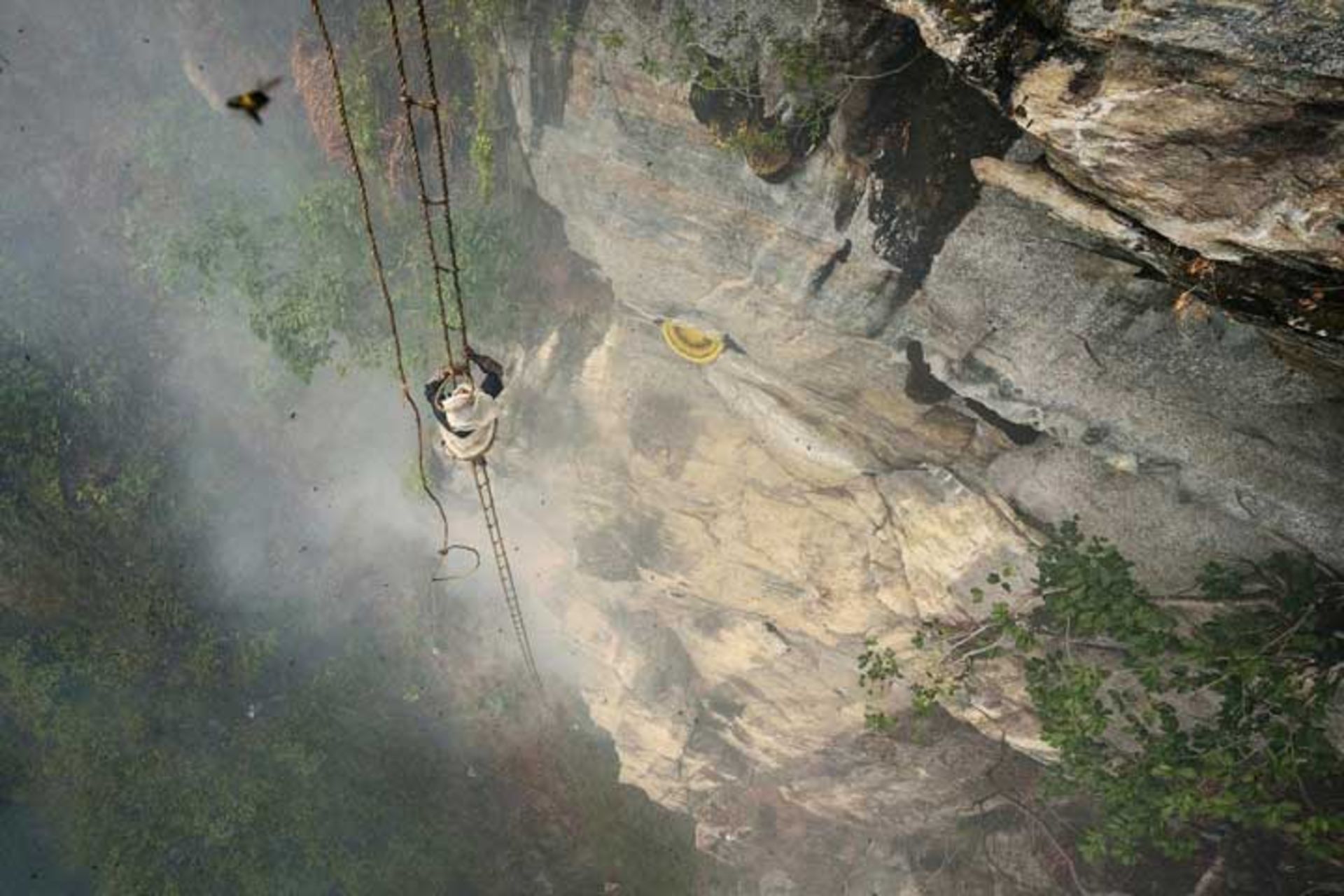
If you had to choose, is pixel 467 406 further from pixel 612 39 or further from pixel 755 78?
pixel 612 39

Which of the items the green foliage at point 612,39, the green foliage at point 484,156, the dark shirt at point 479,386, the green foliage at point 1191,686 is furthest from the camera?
the green foliage at point 484,156

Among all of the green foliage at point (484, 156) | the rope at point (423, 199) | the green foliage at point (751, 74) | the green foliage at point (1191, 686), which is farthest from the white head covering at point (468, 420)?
the green foliage at point (1191, 686)

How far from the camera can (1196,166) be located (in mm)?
4207

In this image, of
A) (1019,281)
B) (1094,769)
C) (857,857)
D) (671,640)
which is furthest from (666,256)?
(857,857)

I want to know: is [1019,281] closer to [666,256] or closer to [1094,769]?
[666,256]

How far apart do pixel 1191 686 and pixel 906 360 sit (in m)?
4.34

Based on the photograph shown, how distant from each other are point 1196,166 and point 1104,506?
14.6 feet

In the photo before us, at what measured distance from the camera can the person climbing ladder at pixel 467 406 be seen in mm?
5457

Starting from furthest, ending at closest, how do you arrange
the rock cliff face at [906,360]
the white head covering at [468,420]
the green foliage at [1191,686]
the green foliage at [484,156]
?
the green foliage at [484,156], the green foliage at [1191,686], the white head covering at [468,420], the rock cliff face at [906,360]

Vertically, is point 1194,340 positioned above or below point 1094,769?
above

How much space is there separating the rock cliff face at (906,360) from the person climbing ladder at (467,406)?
3.87 metres

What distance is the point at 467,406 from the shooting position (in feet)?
17.9

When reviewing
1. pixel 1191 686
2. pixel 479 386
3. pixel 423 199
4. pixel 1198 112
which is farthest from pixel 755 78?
pixel 1191 686

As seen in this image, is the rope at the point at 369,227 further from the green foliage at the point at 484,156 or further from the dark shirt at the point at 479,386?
the green foliage at the point at 484,156
